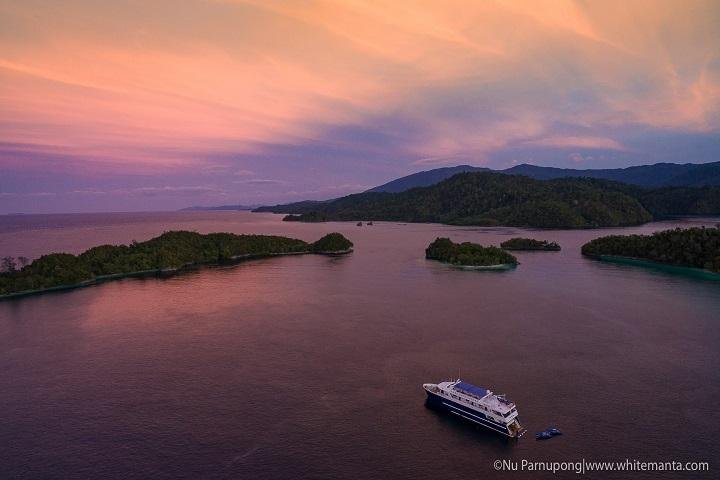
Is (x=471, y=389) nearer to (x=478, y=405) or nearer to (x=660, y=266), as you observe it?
(x=478, y=405)

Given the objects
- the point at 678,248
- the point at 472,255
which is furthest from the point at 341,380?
the point at 678,248

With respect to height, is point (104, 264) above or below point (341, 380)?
above

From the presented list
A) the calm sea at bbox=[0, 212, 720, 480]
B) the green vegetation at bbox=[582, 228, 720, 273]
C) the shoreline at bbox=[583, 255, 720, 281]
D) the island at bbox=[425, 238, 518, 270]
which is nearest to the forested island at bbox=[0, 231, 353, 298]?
the calm sea at bbox=[0, 212, 720, 480]

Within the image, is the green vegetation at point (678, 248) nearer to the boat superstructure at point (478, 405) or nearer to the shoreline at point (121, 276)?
the boat superstructure at point (478, 405)

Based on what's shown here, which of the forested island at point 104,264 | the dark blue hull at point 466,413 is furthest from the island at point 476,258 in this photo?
the dark blue hull at point 466,413

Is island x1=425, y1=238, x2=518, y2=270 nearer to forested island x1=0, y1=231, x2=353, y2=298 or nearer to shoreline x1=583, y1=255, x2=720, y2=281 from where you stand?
shoreline x1=583, y1=255, x2=720, y2=281

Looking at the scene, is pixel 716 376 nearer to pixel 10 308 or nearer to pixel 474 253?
pixel 474 253
